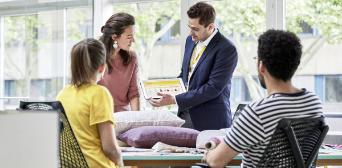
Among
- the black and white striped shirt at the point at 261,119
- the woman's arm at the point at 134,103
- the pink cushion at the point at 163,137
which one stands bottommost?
the pink cushion at the point at 163,137

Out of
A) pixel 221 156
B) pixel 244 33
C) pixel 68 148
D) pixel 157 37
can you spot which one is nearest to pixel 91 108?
pixel 68 148

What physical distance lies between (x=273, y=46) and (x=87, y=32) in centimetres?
389

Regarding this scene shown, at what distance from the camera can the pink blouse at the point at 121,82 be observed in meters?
3.10

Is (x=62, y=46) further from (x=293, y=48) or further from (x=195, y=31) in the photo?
(x=293, y=48)

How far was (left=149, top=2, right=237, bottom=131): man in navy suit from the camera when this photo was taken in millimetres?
2941

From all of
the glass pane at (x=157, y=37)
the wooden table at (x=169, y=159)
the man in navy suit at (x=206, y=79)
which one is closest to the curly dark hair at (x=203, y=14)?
the man in navy suit at (x=206, y=79)

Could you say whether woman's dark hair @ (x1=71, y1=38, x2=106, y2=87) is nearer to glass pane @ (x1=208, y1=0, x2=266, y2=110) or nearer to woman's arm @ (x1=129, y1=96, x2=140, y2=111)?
woman's arm @ (x1=129, y1=96, x2=140, y2=111)

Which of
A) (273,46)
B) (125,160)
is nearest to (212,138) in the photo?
(125,160)

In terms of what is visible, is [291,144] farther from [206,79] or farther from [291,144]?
[206,79]

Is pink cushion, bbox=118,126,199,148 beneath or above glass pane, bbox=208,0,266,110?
beneath

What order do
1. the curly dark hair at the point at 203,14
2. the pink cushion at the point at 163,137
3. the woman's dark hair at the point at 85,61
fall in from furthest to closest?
the curly dark hair at the point at 203,14 → the pink cushion at the point at 163,137 → the woman's dark hair at the point at 85,61

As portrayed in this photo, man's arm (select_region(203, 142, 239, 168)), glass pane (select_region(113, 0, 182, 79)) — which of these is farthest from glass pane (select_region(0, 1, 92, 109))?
man's arm (select_region(203, 142, 239, 168))

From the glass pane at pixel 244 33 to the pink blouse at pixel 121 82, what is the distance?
1.92 m

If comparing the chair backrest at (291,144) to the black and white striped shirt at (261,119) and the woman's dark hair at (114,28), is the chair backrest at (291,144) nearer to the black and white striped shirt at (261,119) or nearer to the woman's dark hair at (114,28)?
the black and white striped shirt at (261,119)
